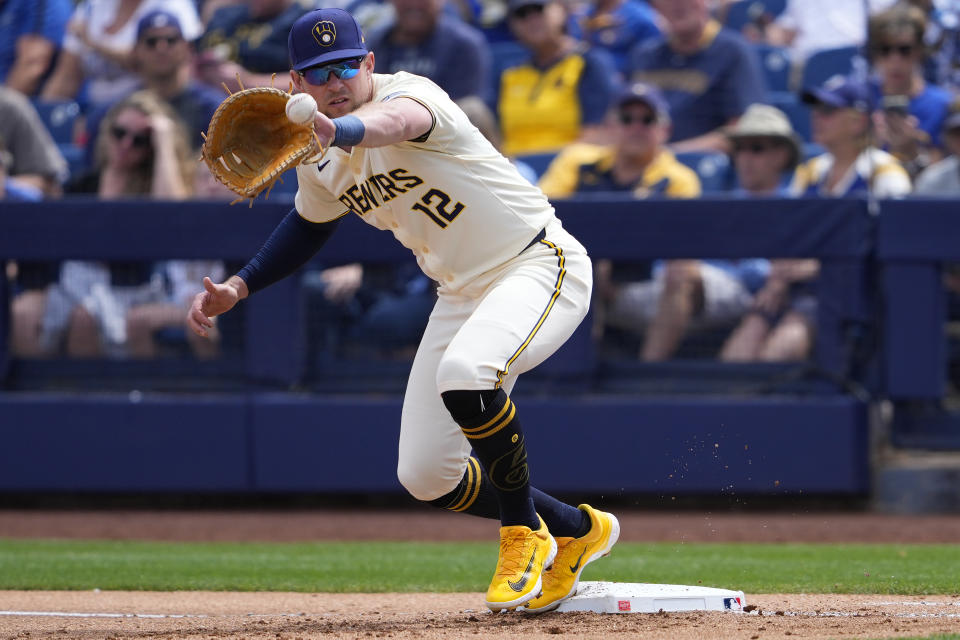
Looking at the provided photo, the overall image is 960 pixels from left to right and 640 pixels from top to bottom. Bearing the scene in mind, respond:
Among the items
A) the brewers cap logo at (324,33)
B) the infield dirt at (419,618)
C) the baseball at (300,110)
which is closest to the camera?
the baseball at (300,110)

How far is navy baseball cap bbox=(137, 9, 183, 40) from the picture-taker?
8.66m

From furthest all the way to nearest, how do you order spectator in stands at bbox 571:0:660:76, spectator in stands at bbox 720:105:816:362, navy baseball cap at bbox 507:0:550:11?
spectator in stands at bbox 571:0:660:76 < navy baseball cap at bbox 507:0:550:11 < spectator in stands at bbox 720:105:816:362

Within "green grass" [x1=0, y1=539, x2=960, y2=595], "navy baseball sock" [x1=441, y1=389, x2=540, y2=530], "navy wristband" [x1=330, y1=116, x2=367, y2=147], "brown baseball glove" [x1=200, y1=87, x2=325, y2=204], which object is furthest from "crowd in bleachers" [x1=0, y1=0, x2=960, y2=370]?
"navy wristband" [x1=330, y1=116, x2=367, y2=147]

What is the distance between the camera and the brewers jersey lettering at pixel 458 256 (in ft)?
11.8

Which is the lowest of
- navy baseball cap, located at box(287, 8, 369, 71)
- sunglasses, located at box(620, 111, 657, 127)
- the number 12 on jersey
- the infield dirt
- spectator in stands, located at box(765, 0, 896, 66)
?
the infield dirt

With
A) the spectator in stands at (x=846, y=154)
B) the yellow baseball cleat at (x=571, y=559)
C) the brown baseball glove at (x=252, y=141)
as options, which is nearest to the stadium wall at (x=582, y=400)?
the spectator in stands at (x=846, y=154)

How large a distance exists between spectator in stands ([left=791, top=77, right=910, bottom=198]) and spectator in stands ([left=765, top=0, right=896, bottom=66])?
42 centimetres

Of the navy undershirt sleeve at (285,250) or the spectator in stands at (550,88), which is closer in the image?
the navy undershirt sleeve at (285,250)

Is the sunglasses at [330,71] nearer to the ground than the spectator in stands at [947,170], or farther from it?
farther from it

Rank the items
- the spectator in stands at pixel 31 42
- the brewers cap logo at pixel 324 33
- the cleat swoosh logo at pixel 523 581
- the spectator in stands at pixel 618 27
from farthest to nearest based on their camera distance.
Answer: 1. the spectator in stands at pixel 31 42
2. the spectator in stands at pixel 618 27
3. the cleat swoosh logo at pixel 523 581
4. the brewers cap logo at pixel 324 33

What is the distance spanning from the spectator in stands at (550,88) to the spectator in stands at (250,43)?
159 centimetres

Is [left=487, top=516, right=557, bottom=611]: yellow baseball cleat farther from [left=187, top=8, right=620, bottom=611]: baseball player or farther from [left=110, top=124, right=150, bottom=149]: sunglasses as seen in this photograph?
[left=110, top=124, right=150, bottom=149]: sunglasses

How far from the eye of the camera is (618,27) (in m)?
8.89

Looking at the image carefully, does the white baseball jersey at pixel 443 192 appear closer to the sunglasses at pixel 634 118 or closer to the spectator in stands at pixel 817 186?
the spectator in stands at pixel 817 186
